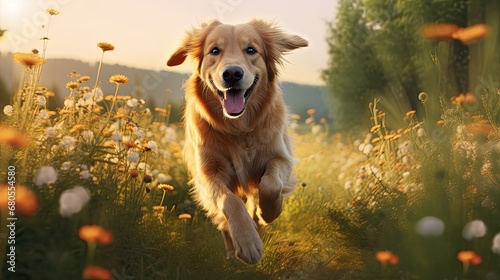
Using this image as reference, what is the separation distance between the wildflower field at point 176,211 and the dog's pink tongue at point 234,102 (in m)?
0.64

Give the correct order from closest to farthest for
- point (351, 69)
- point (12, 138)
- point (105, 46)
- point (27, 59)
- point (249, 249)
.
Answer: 1. point (12, 138)
2. point (27, 59)
3. point (249, 249)
4. point (105, 46)
5. point (351, 69)

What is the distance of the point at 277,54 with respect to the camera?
457 centimetres

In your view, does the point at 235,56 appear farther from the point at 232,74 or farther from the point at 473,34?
the point at 473,34

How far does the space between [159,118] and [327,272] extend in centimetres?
289

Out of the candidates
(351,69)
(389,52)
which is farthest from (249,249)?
(351,69)

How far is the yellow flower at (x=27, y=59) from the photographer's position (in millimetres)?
3199

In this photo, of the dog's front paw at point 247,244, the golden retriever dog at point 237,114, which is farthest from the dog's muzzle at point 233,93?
the dog's front paw at point 247,244

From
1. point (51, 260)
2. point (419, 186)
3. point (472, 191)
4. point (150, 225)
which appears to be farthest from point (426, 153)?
point (51, 260)

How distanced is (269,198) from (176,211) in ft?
3.80

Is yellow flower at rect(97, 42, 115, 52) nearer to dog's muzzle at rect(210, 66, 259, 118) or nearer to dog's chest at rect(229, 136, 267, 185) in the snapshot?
dog's muzzle at rect(210, 66, 259, 118)

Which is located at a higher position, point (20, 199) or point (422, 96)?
point (422, 96)

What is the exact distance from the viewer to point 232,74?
12.9ft

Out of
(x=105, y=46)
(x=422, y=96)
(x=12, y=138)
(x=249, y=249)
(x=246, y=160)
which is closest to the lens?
(x=12, y=138)

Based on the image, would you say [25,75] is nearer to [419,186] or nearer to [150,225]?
[150,225]
